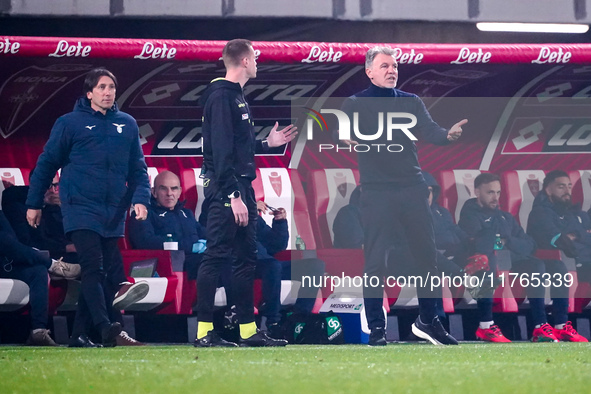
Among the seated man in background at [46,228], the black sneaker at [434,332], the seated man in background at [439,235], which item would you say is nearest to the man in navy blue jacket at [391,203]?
the black sneaker at [434,332]

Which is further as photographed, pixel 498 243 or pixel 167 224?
pixel 498 243

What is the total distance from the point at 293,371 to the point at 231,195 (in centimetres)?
145

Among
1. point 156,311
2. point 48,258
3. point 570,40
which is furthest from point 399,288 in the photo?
point 570,40

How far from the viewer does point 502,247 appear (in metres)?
6.96

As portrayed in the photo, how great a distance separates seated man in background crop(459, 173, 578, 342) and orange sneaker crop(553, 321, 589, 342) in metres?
0.04

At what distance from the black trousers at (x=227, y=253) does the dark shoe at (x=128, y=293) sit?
452 millimetres

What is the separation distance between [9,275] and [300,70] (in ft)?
8.21

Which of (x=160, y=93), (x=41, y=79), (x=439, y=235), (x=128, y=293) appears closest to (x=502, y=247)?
(x=439, y=235)

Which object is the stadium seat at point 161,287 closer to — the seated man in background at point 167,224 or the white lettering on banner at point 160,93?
the seated man in background at point 167,224

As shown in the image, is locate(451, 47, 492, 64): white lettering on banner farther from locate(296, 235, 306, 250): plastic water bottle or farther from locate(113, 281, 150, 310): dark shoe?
locate(113, 281, 150, 310): dark shoe

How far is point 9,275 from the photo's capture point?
607cm

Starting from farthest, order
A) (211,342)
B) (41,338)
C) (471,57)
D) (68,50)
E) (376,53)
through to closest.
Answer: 1. (471,57)
2. (68,50)
3. (41,338)
4. (376,53)
5. (211,342)

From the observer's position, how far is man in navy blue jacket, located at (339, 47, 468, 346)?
553cm

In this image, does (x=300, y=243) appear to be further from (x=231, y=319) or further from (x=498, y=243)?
(x=231, y=319)
